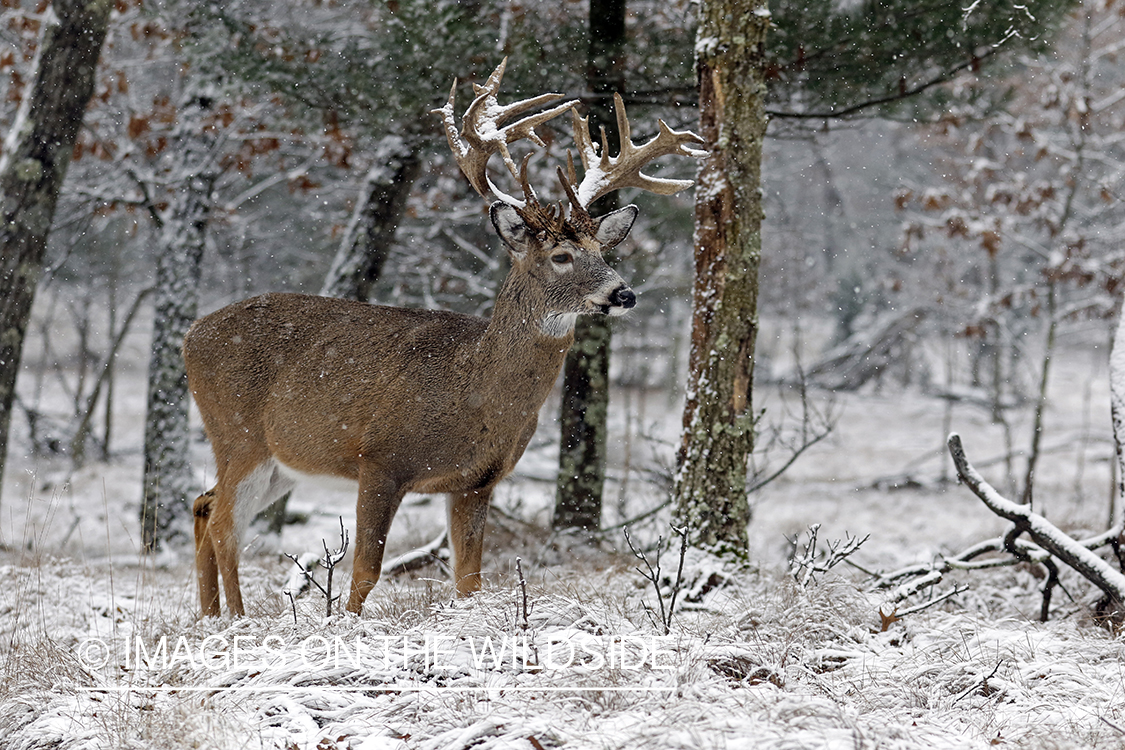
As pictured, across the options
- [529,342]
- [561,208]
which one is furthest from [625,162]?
[529,342]

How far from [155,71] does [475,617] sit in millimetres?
12422

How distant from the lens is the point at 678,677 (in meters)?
3.29

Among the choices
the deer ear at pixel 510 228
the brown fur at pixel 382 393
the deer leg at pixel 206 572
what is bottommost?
the deer leg at pixel 206 572

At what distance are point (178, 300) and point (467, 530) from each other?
19.0 feet

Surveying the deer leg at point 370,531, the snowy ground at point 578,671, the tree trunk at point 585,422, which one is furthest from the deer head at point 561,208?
the tree trunk at point 585,422

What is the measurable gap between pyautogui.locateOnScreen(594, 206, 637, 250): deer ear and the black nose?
0.51 m

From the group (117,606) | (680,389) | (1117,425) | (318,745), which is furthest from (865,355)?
(318,745)

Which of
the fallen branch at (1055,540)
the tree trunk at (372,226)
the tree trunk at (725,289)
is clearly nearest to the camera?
the fallen branch at (1055,540)

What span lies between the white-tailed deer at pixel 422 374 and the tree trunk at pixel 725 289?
1.34 ft

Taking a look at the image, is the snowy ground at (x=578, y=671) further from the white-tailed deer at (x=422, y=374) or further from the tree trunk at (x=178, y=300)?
the tree trunk at (x=178, y=300)

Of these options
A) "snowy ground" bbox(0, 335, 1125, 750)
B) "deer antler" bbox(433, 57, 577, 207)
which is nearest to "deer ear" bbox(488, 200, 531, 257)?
"deer antler" bbox(433, 57, 577, 207)

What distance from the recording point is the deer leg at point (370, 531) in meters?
4.70

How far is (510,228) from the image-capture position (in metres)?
4.88

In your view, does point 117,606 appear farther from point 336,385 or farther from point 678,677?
point 678,677
